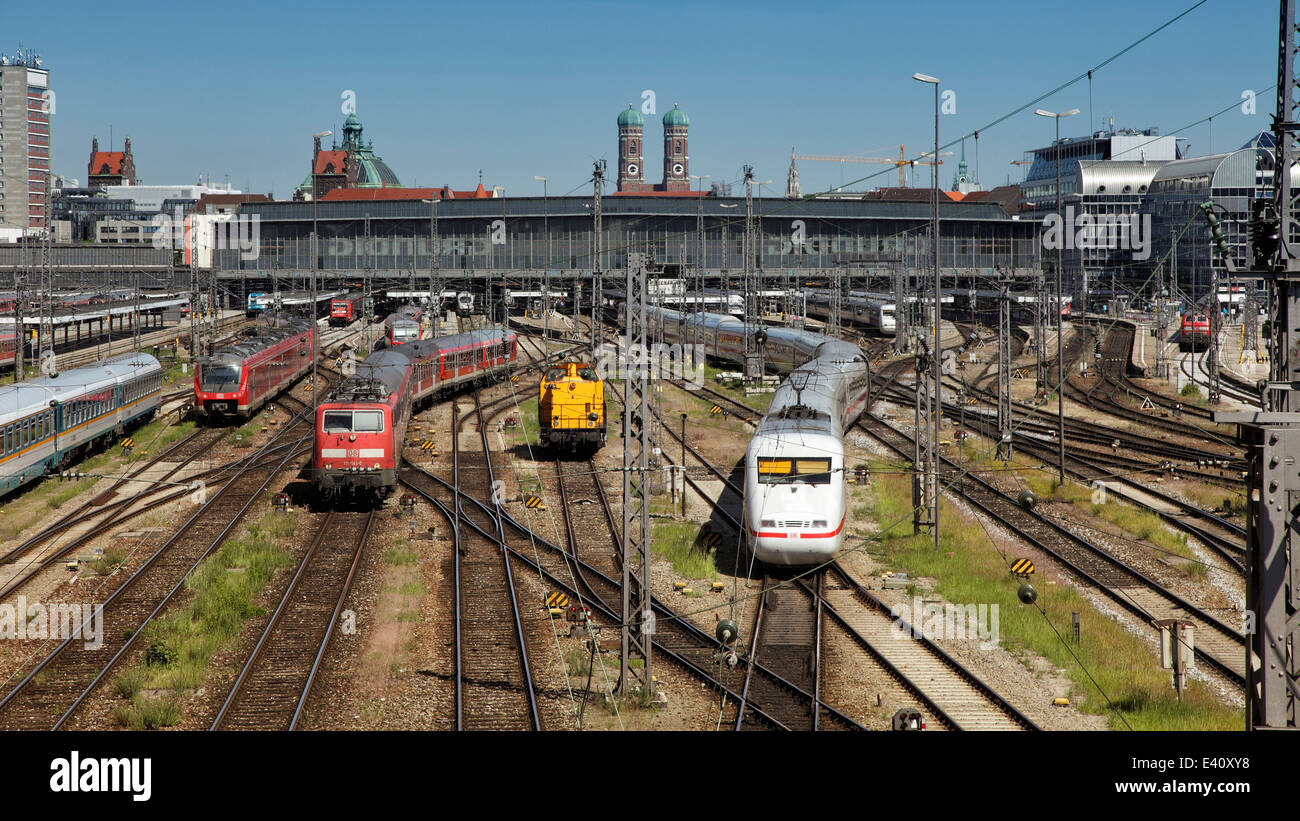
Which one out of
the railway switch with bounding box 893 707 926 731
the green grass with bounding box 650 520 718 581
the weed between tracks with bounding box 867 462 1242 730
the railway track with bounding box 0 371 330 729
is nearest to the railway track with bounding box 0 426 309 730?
the railway track with bounding box 0 371 330 729

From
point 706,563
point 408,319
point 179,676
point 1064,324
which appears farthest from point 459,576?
point 1064,324

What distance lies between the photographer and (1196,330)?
6869cm

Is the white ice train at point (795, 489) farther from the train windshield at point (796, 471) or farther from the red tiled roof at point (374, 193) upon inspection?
the red tiled roof at point (374, 193)

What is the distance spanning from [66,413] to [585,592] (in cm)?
1965

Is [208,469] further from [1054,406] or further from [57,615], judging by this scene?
[1054,406]

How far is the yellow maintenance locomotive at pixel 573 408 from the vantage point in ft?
121

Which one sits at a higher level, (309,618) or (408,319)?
(408,319)

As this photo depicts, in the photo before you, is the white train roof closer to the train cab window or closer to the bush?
the train cab window

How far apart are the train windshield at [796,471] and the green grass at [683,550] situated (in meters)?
2.82

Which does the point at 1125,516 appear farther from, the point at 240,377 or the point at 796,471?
the point at 240,377

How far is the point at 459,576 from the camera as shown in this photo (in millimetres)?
24156

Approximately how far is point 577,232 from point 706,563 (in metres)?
106

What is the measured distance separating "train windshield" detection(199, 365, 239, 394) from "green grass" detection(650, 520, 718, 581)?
2136 cm

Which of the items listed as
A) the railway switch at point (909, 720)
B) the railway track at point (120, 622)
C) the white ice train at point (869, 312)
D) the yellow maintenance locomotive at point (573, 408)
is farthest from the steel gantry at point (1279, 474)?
the white ice train at point (869, 312)
